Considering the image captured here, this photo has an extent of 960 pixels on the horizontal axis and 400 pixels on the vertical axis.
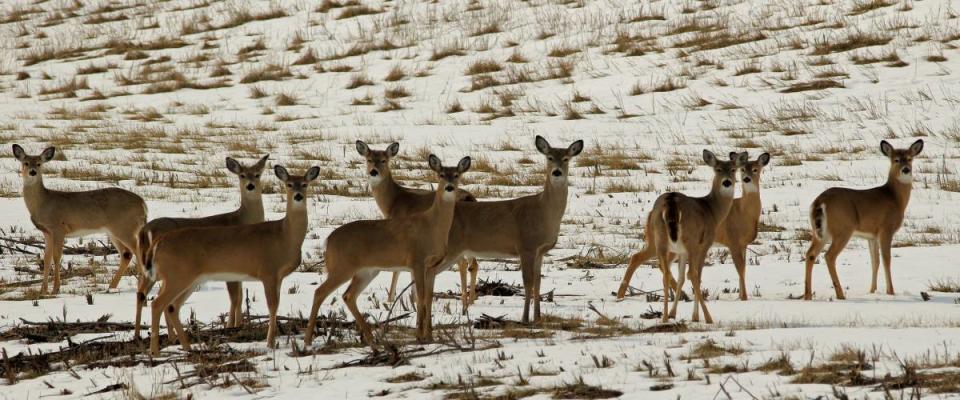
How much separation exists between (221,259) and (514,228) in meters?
3.05

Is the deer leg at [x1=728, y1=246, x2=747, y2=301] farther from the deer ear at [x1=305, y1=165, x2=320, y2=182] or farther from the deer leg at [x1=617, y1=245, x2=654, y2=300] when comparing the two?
the deer ear at [x1=305, y1=165, x2=320, y2=182]

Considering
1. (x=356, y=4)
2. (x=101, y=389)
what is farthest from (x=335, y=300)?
(x=356, y=4)

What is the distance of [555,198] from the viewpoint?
457 inches

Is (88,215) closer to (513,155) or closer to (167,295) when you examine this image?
(167,295)

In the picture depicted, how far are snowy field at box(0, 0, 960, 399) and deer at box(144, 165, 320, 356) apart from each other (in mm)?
335

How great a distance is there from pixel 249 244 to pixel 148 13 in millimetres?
36732

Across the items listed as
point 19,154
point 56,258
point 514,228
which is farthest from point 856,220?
point 19,154

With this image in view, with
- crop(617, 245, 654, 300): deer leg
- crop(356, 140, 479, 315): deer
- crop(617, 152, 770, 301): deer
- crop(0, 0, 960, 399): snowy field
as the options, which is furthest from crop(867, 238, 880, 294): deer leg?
crop(356, 140, 479, 315): deer

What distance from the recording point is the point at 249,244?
9.64m

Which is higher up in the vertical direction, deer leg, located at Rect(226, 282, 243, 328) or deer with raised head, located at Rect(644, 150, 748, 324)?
deer with raised head, located at Rect(644, 150, 748, 324)

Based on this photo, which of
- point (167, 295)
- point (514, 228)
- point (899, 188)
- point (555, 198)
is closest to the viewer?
point (167, 295)

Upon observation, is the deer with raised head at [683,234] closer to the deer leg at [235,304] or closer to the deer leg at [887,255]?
the deer leg at [887,255]

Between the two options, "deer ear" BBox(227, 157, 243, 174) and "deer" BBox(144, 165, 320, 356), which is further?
A: "deer ear" BBox(227, 157, 243, 174)

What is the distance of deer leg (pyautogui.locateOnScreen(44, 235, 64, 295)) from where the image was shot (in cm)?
1262
